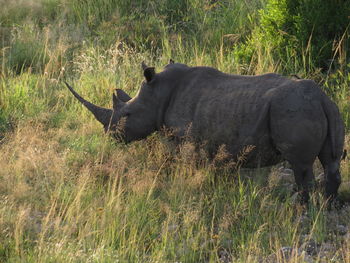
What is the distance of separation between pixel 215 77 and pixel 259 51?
2185 mm

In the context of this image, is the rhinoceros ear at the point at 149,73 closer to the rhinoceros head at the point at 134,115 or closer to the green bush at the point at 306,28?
the rhinoceros head at the point at 134,115

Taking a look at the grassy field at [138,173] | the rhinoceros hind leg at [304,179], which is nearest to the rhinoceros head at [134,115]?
the grassy field at [138,173]

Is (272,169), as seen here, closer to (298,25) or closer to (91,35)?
(298,25)

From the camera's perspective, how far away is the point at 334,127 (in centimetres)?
568

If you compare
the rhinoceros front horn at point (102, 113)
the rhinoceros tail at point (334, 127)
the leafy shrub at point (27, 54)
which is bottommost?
the leafy shrub at point (27, 54)

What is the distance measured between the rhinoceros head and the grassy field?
0.16 metres

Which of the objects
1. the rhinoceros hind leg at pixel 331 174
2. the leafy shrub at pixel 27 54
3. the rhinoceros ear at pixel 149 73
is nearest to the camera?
the rhinoceros hind leg at pixel 331 174

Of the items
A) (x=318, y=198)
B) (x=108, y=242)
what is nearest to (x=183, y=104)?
(x=318, y=198)

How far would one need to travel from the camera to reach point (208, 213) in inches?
229

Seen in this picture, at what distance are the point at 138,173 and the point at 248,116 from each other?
3.93ft

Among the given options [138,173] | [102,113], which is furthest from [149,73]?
[138,173]

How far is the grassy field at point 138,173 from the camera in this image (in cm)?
488

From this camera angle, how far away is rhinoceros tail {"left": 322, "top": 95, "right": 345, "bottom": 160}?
5676 millimetres

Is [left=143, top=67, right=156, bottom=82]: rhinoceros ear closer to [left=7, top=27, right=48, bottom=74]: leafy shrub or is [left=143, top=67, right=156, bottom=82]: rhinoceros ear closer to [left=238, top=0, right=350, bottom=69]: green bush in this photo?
[left=238, top=0, right=350, bottom=69]: green bush
